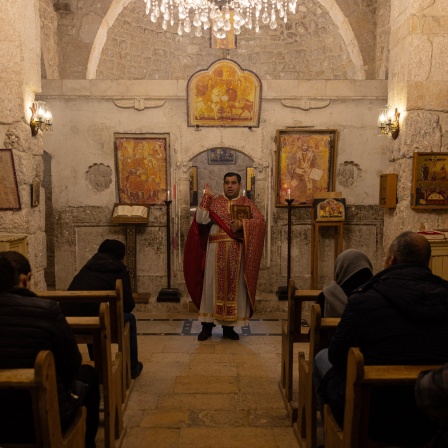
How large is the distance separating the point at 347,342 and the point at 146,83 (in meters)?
6.22

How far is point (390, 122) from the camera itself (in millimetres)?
6512

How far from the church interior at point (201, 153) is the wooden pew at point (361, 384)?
134 cm

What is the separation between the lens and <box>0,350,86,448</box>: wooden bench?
2031 millimetres

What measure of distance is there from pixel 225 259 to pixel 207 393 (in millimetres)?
1890

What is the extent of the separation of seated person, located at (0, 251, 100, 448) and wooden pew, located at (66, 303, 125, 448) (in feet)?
1.82

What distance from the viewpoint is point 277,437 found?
3566 millimetres

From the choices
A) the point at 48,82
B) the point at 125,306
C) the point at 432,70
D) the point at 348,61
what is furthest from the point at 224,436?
the point at 348,61

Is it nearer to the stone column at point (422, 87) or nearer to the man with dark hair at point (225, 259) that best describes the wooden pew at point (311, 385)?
the man with dark hair at point (225, 259)

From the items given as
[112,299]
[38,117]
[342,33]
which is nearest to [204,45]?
[342,33]

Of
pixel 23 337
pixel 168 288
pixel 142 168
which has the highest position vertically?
pixel 142 168

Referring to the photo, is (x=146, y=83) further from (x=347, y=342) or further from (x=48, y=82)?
(x=347, y=342)

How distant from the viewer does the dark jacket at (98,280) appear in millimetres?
4184

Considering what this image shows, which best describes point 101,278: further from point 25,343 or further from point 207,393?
point 25,343

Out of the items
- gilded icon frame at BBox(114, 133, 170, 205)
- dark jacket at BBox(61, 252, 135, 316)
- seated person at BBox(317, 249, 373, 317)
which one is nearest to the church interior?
gilded icon frame at BBox(114, 133, 170, 205)
